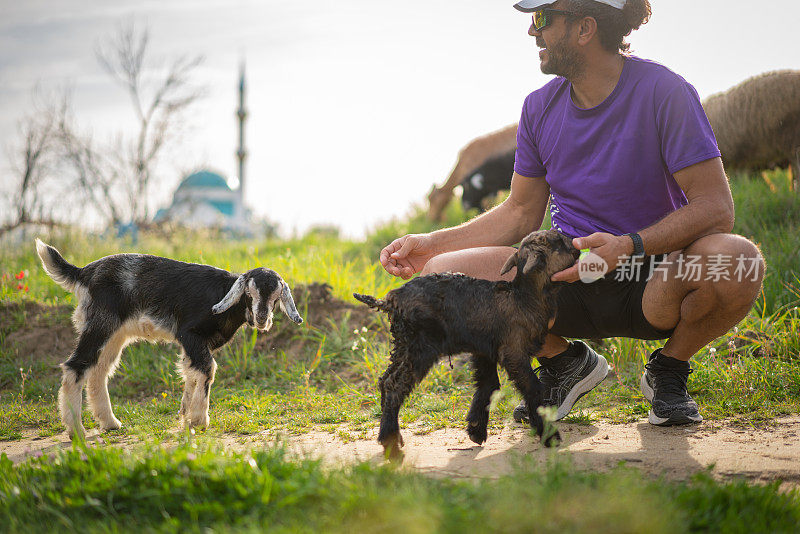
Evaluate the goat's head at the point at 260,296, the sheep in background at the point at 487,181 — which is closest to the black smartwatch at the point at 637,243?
the goat's head at the point at 260,296

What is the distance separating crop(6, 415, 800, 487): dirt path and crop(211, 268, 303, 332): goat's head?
767 millimetres

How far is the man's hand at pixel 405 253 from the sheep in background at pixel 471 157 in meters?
6.44

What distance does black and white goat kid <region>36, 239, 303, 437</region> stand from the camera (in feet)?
15.1

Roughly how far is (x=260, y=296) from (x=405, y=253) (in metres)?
1.03

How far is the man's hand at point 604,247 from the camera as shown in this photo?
3568 millimetres

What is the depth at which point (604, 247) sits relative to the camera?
11.7 feet

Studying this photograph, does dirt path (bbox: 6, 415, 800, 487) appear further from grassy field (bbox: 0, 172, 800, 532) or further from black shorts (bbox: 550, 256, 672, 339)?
black shorts (bbox: 550, 256, 672, 339)

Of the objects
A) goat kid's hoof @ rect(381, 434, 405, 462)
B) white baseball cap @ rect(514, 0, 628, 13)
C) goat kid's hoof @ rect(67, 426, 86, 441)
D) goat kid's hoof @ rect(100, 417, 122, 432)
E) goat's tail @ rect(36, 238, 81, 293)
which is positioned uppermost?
white baseball cap @ rect(514, 0, 628, 13)

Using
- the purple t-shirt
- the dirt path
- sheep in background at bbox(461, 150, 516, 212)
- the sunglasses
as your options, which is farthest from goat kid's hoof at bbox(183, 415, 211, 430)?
sheep in background at bbox(461, 150, 516, 212)

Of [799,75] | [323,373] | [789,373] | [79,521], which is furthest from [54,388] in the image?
[799,75]

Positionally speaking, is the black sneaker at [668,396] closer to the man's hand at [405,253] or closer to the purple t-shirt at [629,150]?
the purple t-shirt at [629,150]

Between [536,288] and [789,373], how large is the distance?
101 inches

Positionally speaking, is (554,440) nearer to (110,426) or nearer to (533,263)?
(533,263)

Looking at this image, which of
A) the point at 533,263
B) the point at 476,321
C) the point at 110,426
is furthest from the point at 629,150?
the point at 110,426
